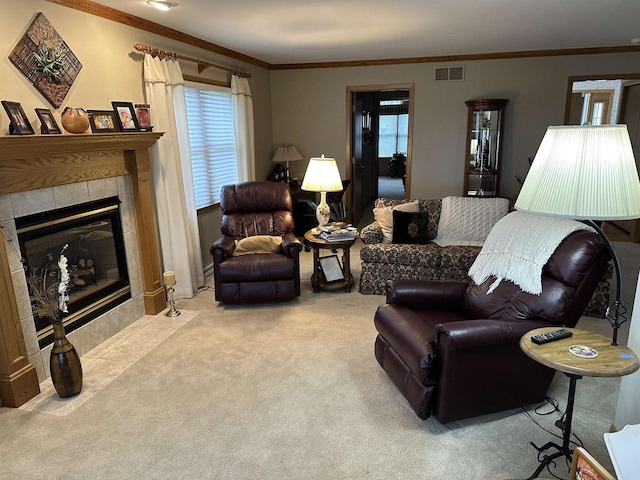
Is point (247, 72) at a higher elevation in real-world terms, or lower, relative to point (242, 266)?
higher

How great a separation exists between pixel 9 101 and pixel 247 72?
3608 millimetres

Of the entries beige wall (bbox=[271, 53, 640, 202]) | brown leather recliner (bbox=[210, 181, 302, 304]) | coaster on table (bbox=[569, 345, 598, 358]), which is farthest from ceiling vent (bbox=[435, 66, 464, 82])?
coaster on table (bbox=[569, 345, 598, 358])

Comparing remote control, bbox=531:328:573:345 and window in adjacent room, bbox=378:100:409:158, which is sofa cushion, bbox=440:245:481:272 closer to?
remote control, bbox=531:328:573:345

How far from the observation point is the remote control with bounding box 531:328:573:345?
190 centimetres

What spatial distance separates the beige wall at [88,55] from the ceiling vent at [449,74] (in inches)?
127

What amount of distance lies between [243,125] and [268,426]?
12.8 feet

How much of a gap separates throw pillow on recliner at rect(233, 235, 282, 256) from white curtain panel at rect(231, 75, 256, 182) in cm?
153

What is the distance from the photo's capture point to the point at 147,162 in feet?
11.9

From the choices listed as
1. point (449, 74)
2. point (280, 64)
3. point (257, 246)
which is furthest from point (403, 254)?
point (280, 64)

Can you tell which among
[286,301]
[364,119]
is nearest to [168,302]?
[286,301]

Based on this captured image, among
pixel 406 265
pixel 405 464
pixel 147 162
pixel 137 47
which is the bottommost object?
pixel 405 464

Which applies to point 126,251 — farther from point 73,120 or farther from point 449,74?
point 449,74

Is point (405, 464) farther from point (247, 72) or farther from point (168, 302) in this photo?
point (247, 72)

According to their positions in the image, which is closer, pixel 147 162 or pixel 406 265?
pixel 147 162
